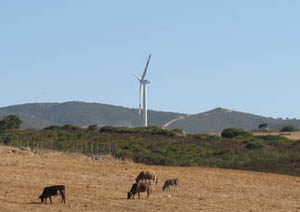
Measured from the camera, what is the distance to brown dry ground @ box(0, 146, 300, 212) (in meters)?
23.5

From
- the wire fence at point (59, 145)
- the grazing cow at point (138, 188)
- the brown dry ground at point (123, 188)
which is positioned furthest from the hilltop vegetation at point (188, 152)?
the grazing cow at point (138, 188)

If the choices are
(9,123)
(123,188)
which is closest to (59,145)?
(123,188)

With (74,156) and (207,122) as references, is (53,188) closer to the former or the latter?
(74,156)

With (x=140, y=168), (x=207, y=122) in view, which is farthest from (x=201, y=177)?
(x=207, y=122)

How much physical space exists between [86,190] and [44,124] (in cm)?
17223

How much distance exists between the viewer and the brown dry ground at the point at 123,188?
23.5m

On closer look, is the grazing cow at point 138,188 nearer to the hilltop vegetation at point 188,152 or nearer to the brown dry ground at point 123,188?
the brown dry ground at point 123,188

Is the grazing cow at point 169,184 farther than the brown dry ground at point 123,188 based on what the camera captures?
Yes

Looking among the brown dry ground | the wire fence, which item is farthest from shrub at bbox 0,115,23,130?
the brown dry ground

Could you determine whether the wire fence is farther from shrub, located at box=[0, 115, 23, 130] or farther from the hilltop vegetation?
shrub, located at box=[0, 115, 23, 130]

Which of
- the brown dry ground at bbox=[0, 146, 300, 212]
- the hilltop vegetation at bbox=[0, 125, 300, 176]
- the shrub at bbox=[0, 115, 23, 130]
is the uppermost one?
the shrub at bbox=[0, 115, 23, 130]

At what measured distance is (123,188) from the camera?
2973cm

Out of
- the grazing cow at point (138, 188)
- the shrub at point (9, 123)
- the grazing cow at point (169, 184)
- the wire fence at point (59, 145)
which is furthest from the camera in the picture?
the shrub at point (9, 123)

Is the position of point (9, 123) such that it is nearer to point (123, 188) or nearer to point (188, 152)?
point (188, 152)
